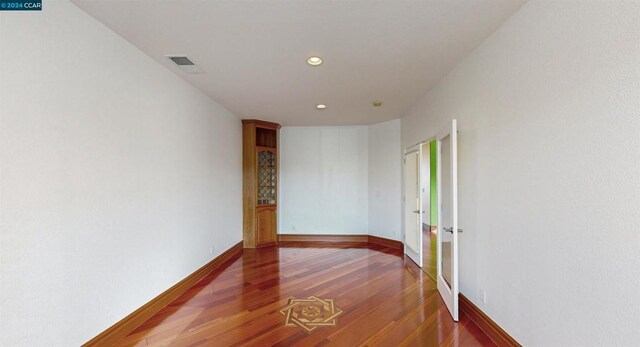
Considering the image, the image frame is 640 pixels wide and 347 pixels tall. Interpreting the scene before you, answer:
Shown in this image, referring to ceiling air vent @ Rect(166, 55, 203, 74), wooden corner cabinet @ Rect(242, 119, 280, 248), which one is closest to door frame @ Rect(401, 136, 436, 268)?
wooden corner cabinet @ Rect(242, 119, 280, 248)

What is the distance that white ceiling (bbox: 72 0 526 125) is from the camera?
76.7 inches

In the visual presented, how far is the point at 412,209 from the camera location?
4680 mm

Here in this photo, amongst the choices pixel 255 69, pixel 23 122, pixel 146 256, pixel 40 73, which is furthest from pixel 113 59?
pixel 146 256

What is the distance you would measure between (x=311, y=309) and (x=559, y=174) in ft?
8.30

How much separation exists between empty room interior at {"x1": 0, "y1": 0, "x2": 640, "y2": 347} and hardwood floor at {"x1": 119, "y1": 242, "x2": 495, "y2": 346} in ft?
0.09

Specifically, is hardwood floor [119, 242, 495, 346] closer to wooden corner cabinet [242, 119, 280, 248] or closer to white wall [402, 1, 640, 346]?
white wall [402, 1, 640, 346]

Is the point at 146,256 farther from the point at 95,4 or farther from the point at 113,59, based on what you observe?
the point at 95,4

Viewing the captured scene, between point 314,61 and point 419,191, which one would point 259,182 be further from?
point 314,61

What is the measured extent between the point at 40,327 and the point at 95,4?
89.8 inches

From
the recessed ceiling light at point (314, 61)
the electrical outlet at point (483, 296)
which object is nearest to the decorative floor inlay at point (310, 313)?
the electrical outlet at point (483, 296)

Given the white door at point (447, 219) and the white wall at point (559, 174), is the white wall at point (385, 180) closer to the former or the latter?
the white door at point (447, 219)

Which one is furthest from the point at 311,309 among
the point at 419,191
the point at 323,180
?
the point at 323,180

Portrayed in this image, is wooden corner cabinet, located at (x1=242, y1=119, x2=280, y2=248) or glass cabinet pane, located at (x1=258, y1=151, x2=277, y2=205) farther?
glass cabinet pane, located at (x1=258, y1=151, x2=277, y2=205)

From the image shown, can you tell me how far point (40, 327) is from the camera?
1721 millimetres
